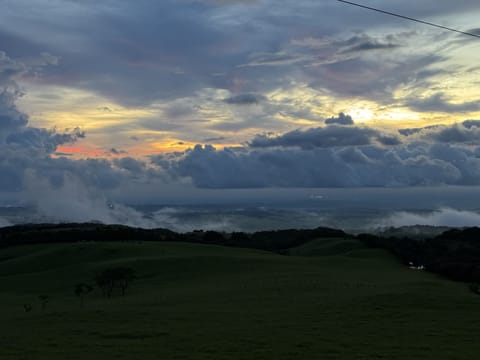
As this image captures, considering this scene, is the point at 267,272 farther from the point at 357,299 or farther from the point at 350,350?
the point at 350,350

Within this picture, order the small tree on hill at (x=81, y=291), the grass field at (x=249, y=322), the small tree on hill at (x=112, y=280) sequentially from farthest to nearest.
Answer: the small tree on hill at (x=112, y=280) → the small tree on hill at (x=81, y=291) → the grass field at (x=249, y=322)

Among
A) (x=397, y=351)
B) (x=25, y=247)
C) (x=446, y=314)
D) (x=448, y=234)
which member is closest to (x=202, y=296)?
(x=446, y=314)

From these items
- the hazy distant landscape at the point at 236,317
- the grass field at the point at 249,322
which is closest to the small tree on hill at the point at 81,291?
the hazy distant landscape at the point at 236,317

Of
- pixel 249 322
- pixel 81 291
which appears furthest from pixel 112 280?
pixel 249 322

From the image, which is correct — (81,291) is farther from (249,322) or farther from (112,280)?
(249,322)

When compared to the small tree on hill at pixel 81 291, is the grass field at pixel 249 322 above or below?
above

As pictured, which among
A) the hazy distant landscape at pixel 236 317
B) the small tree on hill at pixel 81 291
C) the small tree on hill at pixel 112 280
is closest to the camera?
the hazy distant landscape at pixel 236 317

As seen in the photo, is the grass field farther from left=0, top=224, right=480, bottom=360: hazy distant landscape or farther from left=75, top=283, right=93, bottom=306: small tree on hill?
left=75, top=283, right=93, bottom=306: small tree on hill

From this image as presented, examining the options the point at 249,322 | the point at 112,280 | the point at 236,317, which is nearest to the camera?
the point at 249,322

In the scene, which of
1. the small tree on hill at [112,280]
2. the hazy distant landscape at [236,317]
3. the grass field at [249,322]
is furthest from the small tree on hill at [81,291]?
the small tree on hill at [112,280]

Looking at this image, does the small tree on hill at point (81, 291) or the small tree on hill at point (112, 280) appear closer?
the small tree on hill at point (81, 291)

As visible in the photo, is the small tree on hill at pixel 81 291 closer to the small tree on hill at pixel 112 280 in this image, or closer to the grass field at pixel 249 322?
the grass field at pixel 249 322

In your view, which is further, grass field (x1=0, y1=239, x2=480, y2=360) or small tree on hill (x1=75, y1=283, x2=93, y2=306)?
small tree on hill (x1=75, y1=283, x2=93, y2=306)

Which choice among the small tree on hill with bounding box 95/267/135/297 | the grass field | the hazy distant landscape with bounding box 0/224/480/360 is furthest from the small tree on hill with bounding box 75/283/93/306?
the small tree on hill with bounding box 95/267/135/297
